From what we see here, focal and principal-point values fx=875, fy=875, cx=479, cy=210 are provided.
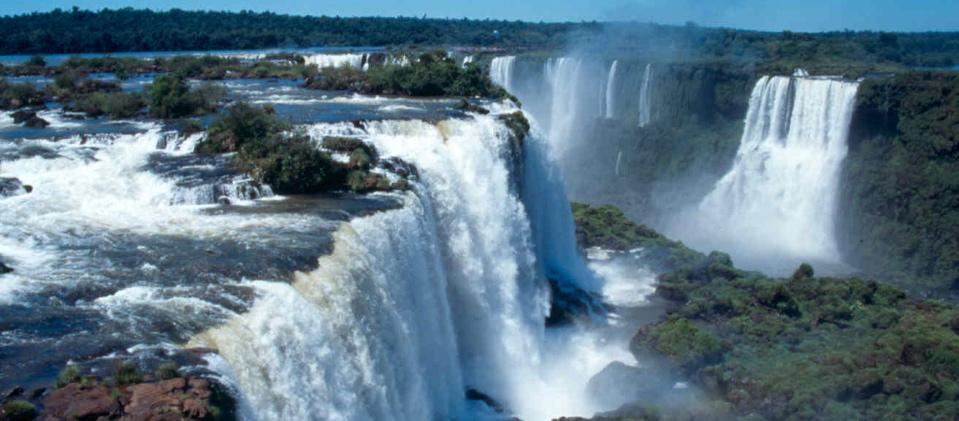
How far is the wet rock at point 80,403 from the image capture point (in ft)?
30.7

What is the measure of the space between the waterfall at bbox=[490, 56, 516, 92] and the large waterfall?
1014 inches

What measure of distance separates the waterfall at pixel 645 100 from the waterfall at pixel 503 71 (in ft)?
27.8

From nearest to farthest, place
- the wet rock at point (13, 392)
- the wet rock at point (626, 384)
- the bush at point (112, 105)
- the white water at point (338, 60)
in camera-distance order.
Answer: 1. the wet rock at point (13, 392)
2. the wet rock at point (626, 384)
3. the bush at point (112, 105)
4. the white water at point (338, 60)

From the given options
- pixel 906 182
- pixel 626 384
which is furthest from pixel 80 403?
pixel 906 182

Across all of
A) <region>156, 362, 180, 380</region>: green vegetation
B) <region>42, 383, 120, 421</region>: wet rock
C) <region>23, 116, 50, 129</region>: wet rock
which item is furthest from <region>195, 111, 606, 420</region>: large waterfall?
<region>23, 116, 50, 129</region>: wet rock

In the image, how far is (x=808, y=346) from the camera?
2200 cm

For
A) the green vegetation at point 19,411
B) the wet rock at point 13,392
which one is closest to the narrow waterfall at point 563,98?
the wet rock at point 13,392

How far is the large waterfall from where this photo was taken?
452 inches

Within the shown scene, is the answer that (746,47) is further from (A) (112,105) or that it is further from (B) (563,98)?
(A) (112,105)

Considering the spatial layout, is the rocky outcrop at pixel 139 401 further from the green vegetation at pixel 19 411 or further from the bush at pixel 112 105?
the bush at pixel 112 105

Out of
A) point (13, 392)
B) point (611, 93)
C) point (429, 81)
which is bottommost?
point (13, 392)

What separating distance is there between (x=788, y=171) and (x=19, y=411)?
1380 inches

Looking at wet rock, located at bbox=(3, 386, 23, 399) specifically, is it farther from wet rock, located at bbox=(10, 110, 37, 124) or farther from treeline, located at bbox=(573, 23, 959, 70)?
treeline, located at bbox=(573, 23, 959, 70)

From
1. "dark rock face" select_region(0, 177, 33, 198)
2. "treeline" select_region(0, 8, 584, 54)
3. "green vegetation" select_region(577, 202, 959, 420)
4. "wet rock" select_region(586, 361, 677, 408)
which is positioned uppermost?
"treeline" select_region(0, 8, 584, 54)
